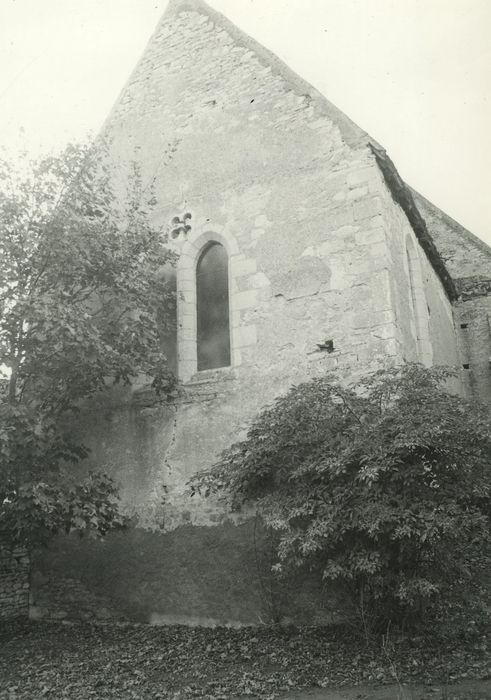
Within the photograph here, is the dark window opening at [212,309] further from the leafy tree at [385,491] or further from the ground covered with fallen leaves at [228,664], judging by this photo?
the ground covered with fallen leaves at [228,664]

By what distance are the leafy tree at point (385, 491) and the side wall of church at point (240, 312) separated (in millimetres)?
1003

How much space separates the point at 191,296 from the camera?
920 centimetres

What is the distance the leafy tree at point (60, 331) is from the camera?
283 inches

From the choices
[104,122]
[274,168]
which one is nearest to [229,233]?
[274,168]

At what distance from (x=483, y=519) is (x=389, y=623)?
1.44 meters

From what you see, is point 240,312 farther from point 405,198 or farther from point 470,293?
point 470,293

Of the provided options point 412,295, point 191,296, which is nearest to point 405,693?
point 191,296

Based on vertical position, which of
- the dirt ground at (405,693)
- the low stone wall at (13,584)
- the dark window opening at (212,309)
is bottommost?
the dirt ground at (405,693)

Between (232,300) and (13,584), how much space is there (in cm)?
526

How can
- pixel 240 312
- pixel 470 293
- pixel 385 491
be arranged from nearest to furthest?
pixel 385 491, pixel 240 312, pixel 470 293

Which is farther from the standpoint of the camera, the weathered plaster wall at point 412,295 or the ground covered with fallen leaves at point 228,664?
the weathered plaster wall at point 412,295

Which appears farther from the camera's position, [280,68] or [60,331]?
[280,68]

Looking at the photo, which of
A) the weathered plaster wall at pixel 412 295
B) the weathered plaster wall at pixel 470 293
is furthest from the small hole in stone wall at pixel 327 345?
the weathered plaster wall at pixel 470 293

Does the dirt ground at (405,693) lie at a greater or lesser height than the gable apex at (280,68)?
lesser
